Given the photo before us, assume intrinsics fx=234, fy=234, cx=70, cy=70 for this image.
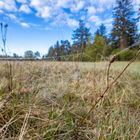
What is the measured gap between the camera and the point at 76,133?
1.50 m

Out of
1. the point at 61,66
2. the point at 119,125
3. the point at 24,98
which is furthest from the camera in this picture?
the point at 61,66

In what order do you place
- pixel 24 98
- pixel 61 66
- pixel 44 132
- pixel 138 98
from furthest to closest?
pixel 61 66
pixel 138 98
pixel 24 98
pixel 44 132

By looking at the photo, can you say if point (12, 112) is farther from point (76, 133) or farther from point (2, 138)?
point (76, 133)

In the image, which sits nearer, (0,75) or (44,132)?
(44,132)

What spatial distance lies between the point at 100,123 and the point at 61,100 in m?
0.63

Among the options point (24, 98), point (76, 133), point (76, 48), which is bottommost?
point (76, 133)

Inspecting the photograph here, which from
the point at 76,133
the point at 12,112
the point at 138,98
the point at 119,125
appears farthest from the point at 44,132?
the point at 138,98

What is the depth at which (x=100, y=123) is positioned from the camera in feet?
5.34

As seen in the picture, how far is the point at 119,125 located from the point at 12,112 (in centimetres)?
75

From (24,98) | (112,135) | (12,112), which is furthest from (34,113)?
(112,135)

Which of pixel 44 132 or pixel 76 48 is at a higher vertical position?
pixel 76 48

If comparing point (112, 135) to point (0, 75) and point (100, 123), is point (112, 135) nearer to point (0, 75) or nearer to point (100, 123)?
point (100, 123)

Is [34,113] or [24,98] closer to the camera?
[34,113]

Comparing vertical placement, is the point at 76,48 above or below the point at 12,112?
above
